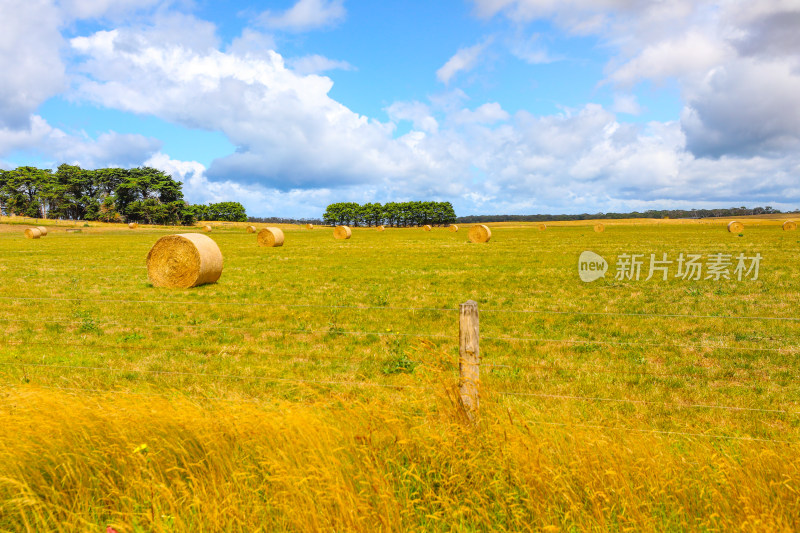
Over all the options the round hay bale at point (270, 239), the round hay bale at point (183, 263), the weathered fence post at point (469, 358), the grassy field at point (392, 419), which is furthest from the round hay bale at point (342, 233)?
the weathered fence post at point (469, 358)

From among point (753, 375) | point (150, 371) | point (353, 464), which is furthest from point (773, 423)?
point (150, 371)

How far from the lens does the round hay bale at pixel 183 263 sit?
18.5m

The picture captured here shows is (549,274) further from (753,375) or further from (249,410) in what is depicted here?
(249,410)

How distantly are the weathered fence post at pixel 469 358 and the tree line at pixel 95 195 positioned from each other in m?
132

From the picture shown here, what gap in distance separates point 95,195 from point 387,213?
331 ft

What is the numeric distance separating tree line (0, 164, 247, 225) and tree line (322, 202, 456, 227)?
6562 cm

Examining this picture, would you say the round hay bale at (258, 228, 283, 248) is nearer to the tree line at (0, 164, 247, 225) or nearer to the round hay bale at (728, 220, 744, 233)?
the round hay bale at (728, 220, 744, 233)

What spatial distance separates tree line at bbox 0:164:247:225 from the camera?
384ft

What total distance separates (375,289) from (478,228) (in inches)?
1224

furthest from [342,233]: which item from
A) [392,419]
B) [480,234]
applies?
[392,419]

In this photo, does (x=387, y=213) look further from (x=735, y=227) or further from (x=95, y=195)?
(x=735, y=227)

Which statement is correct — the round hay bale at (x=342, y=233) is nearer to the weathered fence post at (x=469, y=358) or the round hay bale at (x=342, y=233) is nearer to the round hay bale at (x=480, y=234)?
the round hay bale at (x=480, y=234)

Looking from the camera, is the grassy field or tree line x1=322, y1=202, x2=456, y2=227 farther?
tree line x1=322, y1=202, x2=456, y2=227

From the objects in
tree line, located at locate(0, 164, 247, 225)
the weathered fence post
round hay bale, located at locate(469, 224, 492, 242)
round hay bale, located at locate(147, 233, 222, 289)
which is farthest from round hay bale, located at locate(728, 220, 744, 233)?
tree line, located at locate(0, 164, 247, 225)
